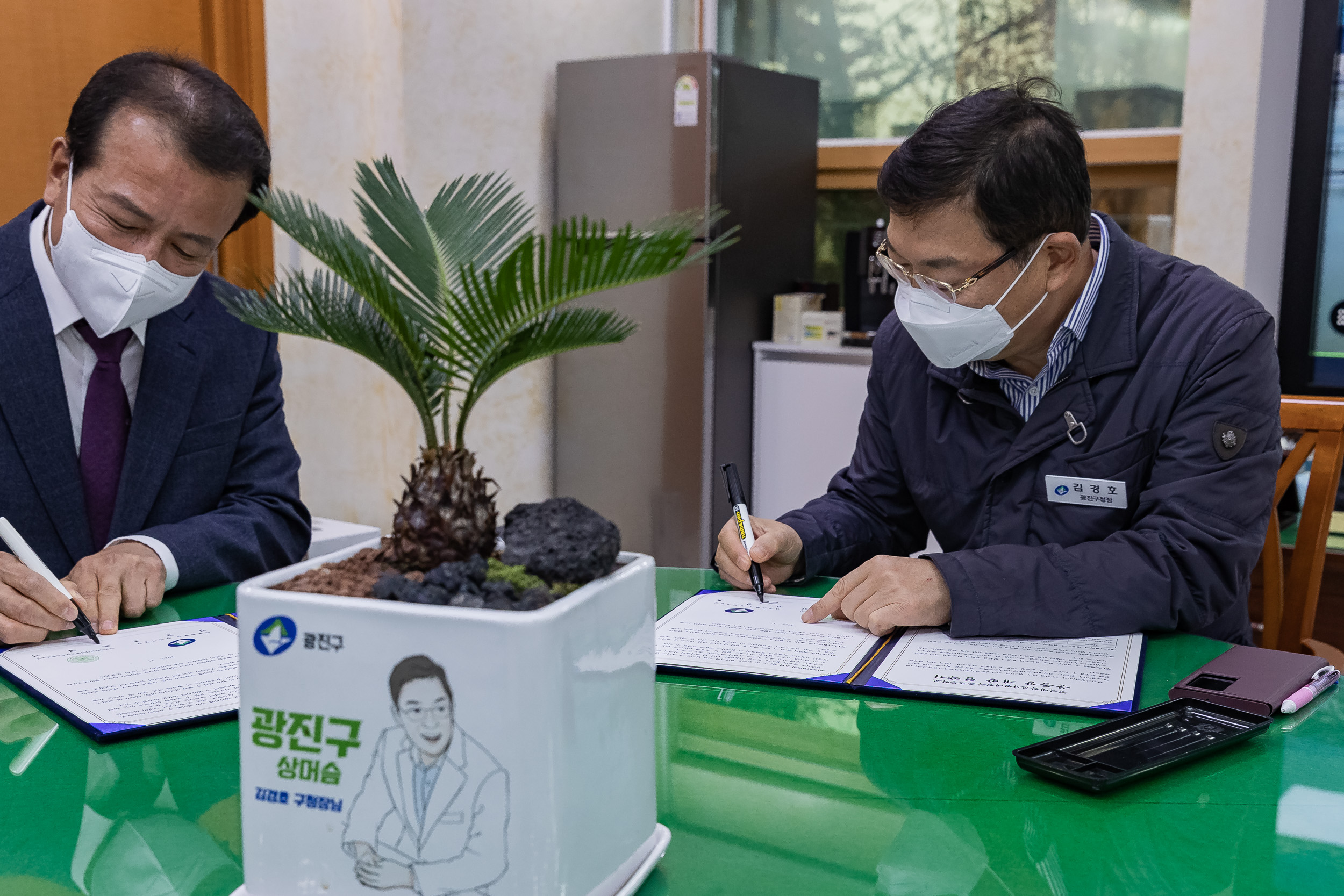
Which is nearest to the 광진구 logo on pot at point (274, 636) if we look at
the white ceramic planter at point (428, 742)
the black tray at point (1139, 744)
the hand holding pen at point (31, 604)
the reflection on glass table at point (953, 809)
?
the white ceramic planter at point (428, 742)

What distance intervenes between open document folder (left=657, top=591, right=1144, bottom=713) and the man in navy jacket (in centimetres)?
6

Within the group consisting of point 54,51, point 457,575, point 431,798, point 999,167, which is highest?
point 54,51

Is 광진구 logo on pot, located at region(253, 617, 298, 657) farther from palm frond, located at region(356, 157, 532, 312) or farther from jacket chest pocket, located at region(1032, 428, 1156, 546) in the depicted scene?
jacket chest pocket, located at region(1032, 428, 1156, 546)

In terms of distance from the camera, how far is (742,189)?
3.64m

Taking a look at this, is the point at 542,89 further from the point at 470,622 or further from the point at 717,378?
the point at 470,622

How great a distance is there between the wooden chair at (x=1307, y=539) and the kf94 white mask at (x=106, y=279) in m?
1.60

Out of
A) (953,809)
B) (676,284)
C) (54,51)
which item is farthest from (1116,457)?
(54,51)

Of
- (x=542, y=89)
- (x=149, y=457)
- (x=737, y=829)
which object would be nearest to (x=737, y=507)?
(x=737, y=829)

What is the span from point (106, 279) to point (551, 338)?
1.03 metres

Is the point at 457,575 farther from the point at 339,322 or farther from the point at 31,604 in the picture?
the point at 31,604

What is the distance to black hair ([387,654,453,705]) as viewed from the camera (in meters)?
0.51

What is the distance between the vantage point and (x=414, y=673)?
512 mm

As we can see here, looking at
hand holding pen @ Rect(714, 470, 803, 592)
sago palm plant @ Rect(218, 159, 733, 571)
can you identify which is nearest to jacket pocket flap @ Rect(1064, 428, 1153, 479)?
hand holding pen @ Rect(714, 470, 803, 592)

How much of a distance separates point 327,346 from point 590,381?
92 centimetres
